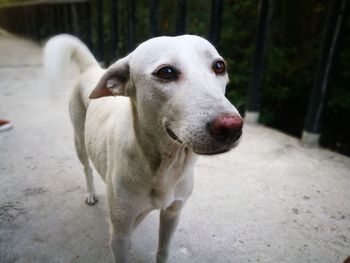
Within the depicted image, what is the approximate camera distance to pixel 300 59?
4992 millimetres

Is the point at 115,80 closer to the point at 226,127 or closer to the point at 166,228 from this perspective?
the point at 226,127

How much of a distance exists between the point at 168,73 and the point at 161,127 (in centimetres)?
25

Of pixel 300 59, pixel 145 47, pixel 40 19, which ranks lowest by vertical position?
pixel 40 19

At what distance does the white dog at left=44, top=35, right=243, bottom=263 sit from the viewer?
1.27 meters

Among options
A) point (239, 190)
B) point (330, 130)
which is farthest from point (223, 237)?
point (330, 130)

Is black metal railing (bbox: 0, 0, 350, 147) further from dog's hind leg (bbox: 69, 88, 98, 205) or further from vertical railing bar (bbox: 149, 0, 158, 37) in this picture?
dog's hind leg (bbox: 69, 88, 98, 205)

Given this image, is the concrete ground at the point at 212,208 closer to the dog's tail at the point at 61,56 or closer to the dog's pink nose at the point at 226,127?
the dog's tail at the point at 61,56

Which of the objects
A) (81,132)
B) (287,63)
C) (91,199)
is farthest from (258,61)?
(91,199)

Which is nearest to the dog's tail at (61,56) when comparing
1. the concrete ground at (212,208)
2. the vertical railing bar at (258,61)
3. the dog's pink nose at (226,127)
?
the concrete ground at (212,208)

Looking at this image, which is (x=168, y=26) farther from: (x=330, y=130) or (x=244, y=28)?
(x=330, y=130)

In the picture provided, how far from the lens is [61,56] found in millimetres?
2305

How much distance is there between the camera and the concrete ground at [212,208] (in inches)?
79.2

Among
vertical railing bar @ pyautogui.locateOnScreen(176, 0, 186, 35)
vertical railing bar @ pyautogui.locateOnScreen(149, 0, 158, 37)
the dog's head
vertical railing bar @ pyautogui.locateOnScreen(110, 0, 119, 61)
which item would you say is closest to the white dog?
the dog's head

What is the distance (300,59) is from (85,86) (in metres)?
3.86
